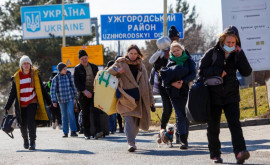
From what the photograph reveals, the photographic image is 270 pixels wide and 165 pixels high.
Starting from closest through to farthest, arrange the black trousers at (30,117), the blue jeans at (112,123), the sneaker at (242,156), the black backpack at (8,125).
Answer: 1. the sneaker at (242,156)
2. the black trousers at (30,117)
3. the black backpack at (8,125)
4. the blue jeans at (112,123)

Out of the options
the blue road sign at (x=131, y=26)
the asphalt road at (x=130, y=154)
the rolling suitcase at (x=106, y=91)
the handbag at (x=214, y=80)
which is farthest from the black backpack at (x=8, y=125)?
A: the blue road sign at (x=131, y=26)

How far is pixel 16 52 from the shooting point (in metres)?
51.2

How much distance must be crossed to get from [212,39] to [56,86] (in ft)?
176

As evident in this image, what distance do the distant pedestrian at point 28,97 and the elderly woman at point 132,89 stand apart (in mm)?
1994

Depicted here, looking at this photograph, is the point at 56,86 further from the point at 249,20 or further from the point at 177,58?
the point at 177,58

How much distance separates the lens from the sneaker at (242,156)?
24.7 ft

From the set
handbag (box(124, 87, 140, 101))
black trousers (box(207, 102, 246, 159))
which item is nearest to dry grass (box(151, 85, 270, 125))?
handbag (box(124, 87, 140, 101))

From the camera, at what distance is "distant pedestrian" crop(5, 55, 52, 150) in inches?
459

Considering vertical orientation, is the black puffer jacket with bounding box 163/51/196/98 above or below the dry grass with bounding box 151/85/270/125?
above

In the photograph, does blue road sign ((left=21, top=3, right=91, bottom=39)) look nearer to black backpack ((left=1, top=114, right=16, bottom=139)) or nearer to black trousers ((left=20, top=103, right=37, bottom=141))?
black backpack ((left=1, top=114, right=16, bottom=139))

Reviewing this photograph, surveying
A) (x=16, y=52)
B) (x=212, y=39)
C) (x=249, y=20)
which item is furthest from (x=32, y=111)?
(x=212, y=39)

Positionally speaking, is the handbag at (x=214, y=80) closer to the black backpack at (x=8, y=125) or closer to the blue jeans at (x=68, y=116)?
the black backpack at (x=8, y=125)

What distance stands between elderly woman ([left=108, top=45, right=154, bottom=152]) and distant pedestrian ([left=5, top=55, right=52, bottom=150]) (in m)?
1.99

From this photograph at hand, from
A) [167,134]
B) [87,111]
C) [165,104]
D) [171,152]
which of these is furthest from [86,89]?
[171,152]
